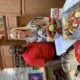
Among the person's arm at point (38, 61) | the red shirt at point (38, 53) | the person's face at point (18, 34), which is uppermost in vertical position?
the person's face at point (18, 34)

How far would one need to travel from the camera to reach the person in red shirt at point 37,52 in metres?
2.06

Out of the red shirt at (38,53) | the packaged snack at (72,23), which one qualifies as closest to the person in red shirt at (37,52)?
the red shirt at (38,53)

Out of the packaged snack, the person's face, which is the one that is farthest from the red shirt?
the packaged snack

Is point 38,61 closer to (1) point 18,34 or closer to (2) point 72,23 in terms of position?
(1) point 18,34

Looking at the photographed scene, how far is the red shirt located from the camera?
2.10 meters

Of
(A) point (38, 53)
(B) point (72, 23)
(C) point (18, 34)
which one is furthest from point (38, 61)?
(B) point (72, 23)

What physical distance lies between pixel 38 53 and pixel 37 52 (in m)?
0.02

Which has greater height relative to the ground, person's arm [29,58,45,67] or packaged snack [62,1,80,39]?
packaged snack [62,1,80,39]

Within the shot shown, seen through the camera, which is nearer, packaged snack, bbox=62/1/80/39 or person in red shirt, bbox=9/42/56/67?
packaged snack, bbox=62/1/80/39

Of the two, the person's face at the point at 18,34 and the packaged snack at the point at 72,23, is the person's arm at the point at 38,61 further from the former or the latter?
the packaged snack at the point at 72,23

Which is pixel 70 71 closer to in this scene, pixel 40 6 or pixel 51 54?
pixel 51 54

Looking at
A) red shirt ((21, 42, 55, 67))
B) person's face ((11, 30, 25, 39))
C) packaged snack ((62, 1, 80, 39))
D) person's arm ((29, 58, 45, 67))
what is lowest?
person's arm ((29, 58, 45, 67))

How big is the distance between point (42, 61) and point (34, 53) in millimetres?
123

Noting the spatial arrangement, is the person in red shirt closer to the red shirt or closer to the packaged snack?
the red shirt
